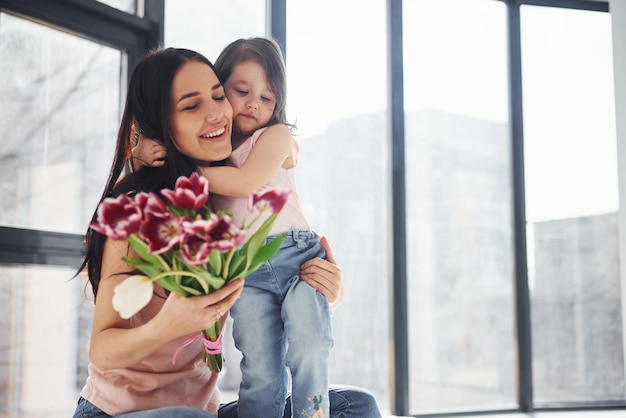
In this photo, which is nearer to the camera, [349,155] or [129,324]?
[129,324]

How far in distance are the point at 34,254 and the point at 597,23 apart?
3.25m

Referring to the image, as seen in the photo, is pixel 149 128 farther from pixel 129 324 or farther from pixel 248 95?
pixel 129 324

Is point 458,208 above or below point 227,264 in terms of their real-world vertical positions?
above

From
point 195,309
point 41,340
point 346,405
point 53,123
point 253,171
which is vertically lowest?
point 346,405

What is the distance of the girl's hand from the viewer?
1.65 metres

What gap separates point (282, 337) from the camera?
68.0 inches

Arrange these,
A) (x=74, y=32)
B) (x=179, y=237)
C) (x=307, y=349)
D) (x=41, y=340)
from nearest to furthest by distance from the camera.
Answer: (x=179, y=237)
(x=307, y=349)
(x=41, y=340)
(x=74, y=32)

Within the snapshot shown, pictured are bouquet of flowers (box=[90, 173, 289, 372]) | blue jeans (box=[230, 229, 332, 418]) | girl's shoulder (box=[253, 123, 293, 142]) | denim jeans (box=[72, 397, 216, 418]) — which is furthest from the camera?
girl's shoulder (box=[253, 123, 293, 142])

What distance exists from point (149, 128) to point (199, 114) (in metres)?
0.11

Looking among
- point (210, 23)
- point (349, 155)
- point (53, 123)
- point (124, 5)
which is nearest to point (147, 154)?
point (53, 123)

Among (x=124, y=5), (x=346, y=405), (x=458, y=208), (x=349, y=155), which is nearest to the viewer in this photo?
(x=346, y=405)

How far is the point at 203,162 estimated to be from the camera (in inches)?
67.2

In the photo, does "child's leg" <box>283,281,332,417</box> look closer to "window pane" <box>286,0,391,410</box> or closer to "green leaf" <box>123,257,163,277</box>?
"green leaf" <box>123,257,163,277</box>

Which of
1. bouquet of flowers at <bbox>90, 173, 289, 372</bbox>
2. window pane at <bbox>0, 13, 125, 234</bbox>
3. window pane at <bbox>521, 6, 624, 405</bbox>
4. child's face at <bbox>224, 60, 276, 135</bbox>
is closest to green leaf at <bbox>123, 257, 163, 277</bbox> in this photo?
bouquet of flowers at <bbox>90, 173, 289, 372</bbox>
